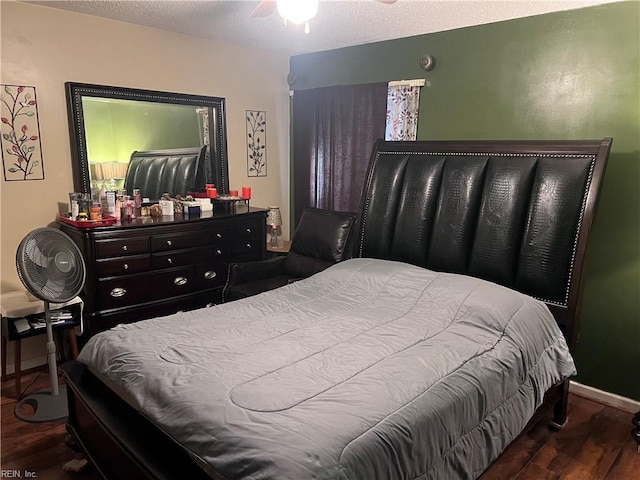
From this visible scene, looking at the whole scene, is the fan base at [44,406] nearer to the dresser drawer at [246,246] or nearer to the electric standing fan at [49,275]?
the electric standing fan at [49,275]

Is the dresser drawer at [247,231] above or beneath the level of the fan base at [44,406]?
above

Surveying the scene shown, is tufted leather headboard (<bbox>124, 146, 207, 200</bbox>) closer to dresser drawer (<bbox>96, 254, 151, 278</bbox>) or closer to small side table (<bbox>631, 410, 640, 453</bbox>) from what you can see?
dresser drawer (<bbox>96, 254, 151, 278</bbox>)

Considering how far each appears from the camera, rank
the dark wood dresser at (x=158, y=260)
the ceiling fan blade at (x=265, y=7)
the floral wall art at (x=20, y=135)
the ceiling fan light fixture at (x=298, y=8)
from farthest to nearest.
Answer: the dark wood dresser at (x=158, y=260), the floral wall art at (x=20, y=135), the ceiling fan blade at (x=265, y=7), the ceiling fan light fixture at (x=298, y=8)

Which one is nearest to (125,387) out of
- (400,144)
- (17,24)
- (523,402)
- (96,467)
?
(96,467)

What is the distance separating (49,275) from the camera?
250cm

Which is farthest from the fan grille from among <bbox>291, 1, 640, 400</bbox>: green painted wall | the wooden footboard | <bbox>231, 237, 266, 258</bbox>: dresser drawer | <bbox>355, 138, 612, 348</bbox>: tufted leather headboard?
<bbox>291, 1, 640, 400</bbox>: green painted wall

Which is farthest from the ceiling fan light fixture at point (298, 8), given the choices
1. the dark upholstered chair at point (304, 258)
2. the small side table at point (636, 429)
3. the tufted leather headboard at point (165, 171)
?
the small side table at point (636, 429)

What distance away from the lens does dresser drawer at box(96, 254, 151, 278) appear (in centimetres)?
303

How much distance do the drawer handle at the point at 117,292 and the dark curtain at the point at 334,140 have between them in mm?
1888

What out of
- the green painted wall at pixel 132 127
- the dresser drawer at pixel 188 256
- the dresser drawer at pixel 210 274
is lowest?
the dresser drawer at pixel 210 274

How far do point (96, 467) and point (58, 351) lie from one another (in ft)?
5.50

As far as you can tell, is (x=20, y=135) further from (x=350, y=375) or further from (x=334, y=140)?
(x=350, y=375)

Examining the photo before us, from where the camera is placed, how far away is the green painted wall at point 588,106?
8.64 feet

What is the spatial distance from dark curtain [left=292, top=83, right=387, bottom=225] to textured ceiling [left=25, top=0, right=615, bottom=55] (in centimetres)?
47
